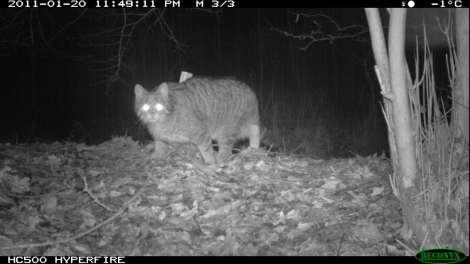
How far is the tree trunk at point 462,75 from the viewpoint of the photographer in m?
3.81

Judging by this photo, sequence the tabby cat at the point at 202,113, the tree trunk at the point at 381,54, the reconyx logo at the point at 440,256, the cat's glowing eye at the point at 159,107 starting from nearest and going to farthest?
the reconyx logo at the point at 440,256
the tree trunk at the point at 381,54
the cat's glowing eye at the point at 159,107
the tabby cat at the point at 202,113

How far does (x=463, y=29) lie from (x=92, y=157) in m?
5.68

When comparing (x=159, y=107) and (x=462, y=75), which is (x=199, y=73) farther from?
(x=462, y=75)

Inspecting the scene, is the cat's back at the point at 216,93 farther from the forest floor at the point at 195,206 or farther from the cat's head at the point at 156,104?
the forest floor at the point at 195,206

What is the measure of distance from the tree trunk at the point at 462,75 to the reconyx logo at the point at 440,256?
0.97m

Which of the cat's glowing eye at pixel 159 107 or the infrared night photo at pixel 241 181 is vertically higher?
the cat's glowing eye at pixel 159 107

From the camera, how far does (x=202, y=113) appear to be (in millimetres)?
8125

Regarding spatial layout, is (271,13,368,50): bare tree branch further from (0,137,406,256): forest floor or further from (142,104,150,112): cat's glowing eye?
(142,104,150,112): cat's glowing eye

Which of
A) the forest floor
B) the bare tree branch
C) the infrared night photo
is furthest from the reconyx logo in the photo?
the bare tree branch

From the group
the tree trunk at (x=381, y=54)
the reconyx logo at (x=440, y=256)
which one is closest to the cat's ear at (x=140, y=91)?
the tree trunk at (x=381, y=54)

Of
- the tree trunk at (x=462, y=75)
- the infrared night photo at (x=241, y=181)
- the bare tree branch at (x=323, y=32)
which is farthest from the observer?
the bare tree branch at (x=323, y=32)

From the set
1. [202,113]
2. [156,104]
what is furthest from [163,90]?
[202,113]

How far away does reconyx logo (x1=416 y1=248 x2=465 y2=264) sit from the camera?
3665mm

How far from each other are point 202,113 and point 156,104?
3.39 ft
